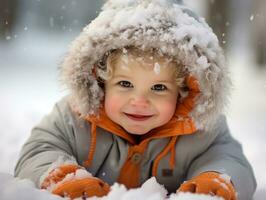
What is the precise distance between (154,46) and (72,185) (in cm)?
40

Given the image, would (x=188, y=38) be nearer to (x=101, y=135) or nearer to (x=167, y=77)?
(x=167, y=77)

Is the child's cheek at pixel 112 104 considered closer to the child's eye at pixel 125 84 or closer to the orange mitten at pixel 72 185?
the child's eye at pixel 125 84

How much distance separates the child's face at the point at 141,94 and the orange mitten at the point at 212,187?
23cm

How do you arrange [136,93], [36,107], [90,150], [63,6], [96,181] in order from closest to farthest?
[96,181], [136,93], [90,150], [36,107], [63,6]

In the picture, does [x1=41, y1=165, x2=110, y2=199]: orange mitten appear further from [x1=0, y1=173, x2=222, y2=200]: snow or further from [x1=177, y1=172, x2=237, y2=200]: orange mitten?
[x1=177, y1=172, x2=237, y2=200]: orange mitten

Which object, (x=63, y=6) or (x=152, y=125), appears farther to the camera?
(x=63, y=6)

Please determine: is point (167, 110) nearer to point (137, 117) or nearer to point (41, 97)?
point (137, 117)

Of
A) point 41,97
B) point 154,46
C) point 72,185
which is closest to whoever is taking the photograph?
point 72,185

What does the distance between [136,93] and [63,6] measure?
5894 mm

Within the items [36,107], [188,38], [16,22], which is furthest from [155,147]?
[16,22]

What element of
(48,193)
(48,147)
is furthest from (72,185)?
(48,147)

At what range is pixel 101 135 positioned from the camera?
1.55 metres

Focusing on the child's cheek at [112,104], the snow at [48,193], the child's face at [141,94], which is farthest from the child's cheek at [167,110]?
the snow at [48,193]

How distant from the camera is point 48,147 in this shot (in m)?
1.50
